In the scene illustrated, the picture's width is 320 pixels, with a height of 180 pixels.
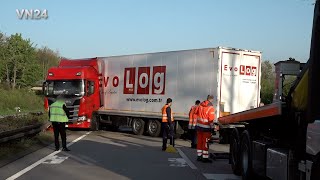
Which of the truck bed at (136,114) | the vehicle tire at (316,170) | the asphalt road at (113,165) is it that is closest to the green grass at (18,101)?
the truck bed at (136,114)

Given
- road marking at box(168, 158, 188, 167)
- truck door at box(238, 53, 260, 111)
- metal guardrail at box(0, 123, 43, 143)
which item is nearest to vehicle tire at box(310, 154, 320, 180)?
road marking at box(168, 158, 188, 167)

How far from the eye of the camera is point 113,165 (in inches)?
467

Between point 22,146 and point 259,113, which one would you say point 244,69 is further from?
point 259,113

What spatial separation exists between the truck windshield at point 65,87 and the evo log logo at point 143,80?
1.75m

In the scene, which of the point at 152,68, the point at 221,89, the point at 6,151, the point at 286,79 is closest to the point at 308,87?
the point at 286,79

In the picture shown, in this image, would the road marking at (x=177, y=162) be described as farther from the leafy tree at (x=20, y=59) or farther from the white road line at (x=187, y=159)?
the leafy tree at (x=20, y=59)

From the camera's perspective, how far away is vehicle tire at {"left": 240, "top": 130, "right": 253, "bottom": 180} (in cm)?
930

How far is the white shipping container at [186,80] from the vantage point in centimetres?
1872

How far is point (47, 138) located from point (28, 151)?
4273mm

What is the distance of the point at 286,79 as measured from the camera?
26.4ft

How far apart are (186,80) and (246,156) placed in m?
10.4

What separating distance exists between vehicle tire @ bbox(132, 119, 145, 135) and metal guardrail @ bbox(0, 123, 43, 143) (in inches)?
222

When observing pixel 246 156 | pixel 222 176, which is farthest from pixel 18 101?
pixel 246 156

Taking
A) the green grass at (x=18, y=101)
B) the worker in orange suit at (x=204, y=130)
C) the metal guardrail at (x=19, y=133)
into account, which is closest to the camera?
the worker in orange suit at (x=204, y=130)
